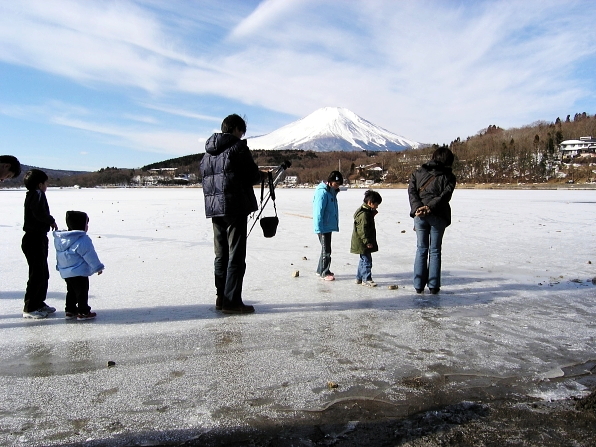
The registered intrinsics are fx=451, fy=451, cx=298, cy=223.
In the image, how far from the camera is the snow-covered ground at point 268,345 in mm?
2699

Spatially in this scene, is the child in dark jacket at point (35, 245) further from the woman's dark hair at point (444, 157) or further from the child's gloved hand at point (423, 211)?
the woman's dark hair at point (444, 157)

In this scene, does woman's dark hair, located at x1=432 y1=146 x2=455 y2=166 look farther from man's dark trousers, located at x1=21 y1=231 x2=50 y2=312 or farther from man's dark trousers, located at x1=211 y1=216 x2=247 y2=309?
man's dark trousers, located at x1=21 y1=231 x2=50 y2=312

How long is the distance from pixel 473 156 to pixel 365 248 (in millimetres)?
130381

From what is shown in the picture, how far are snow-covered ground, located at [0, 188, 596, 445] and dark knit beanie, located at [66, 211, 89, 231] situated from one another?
36.2 inches

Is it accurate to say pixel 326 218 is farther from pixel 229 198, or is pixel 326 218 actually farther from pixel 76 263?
pixel 76 263

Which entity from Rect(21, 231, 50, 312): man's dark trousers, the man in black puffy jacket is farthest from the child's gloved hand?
Rect(21, 231, 50, 312): man's dark trousers

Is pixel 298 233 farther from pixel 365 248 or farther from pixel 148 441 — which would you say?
pixel 148 441

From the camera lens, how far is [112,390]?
294 cm

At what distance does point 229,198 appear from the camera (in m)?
4.51

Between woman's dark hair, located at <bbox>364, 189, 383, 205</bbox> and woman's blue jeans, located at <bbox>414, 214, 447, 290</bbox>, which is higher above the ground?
woman's dark hair, located at <bbox>364, 189, 383, 205</bbox>

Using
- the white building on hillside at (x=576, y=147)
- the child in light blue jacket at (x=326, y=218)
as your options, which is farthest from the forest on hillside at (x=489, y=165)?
the child in light blue jacket at (x=326, y=218)

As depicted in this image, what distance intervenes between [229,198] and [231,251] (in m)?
0.56

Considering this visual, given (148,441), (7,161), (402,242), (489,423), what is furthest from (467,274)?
(7,161)

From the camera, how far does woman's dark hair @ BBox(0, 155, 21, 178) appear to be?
3838 millimetres
